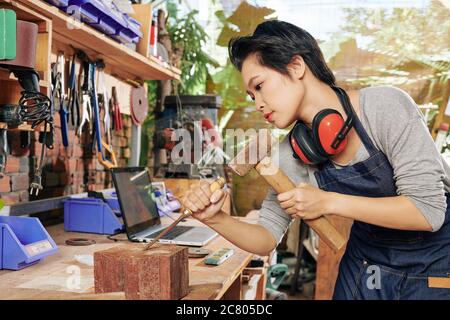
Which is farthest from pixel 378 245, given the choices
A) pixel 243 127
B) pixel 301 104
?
pixel 243 127

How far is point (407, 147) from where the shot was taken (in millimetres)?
990

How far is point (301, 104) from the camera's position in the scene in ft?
3.72

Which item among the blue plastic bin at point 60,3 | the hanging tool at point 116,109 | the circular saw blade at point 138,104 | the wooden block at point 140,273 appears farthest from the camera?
the circular saw blade at point 138,104

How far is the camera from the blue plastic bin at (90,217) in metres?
1.74

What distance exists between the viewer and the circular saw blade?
8.55 feet

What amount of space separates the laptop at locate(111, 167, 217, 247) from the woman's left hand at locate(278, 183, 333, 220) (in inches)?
25.3

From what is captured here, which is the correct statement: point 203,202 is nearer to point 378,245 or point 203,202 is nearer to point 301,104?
point 301,104

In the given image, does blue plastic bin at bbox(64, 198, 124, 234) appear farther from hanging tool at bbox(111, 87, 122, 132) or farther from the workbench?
hanging tool at bbox(111, 87, 122, 132)

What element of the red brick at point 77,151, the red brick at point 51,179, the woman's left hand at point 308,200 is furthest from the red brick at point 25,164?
the woman's left hand at point 308,200

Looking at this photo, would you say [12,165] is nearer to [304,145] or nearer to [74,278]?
[74,278]

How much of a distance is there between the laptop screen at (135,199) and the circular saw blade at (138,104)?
2.43 ft

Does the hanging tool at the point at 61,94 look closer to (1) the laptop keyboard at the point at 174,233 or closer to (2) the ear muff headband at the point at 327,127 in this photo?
(1) the laptop keyboard at the point at 174,233

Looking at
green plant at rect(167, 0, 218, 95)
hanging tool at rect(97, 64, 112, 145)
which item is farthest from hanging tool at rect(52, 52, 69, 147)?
green plant at rect(167, 0, 218, 95)

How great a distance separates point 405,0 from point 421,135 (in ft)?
8.51
